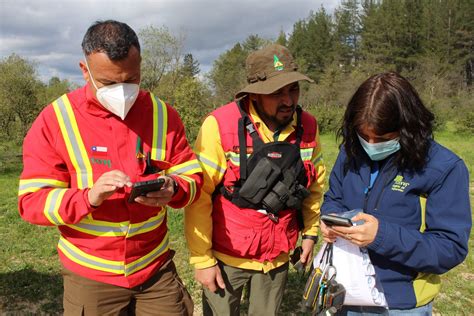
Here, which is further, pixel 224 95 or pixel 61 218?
pixel 224 95

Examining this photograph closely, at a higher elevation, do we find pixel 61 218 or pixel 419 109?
pixel 419 109

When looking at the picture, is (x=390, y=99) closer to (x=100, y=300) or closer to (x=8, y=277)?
(x=100, y=300)

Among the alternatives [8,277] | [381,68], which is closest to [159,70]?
[381,68]

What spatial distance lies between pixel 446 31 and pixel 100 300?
54.3 meters

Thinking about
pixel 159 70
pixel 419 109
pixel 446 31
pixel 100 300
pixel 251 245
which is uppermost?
pixel 446 31

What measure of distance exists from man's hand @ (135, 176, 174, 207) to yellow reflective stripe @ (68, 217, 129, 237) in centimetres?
29

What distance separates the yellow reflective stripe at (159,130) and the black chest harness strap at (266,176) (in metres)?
0.53

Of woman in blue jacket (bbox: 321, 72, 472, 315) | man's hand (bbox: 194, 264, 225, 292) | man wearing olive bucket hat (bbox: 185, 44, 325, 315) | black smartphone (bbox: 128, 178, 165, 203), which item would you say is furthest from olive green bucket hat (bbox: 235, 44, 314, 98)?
man's hand (bbox: 194, 264, 225, 292)

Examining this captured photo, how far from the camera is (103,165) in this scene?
2199mm

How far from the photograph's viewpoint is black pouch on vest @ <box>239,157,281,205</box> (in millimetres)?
2551

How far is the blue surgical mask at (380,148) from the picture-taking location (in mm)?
2102

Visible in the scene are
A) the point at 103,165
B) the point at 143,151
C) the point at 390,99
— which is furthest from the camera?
the point at 143,151

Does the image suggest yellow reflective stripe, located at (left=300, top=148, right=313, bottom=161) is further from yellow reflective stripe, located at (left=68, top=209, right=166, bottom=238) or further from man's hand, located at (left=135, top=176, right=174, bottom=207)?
yellow reflective stripe, located at (left=68, top=209, right=166, bottom=238)

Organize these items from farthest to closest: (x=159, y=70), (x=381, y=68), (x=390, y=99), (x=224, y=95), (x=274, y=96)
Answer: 1. (x=381, y=68)
2. (x=224, y=95)
3. (x=159, y=70)
4. (x=274, y=96)
5. (x=390, y=99)
